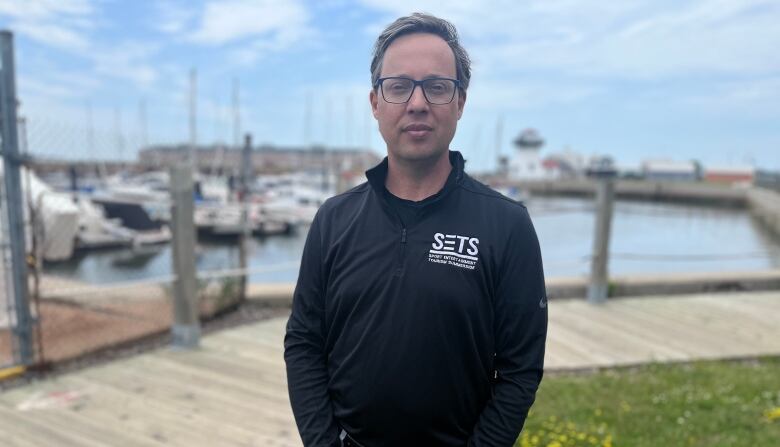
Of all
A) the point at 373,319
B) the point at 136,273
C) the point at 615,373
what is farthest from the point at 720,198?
the point at 373,319

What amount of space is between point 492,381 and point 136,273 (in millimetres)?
19417

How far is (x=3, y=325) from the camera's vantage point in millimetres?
4855

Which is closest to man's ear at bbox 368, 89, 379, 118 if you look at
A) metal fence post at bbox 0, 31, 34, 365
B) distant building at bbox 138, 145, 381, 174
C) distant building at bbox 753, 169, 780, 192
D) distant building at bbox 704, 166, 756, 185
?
metal fence post at bbox 0, 31, 34, 365

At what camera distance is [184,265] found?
4.88 m

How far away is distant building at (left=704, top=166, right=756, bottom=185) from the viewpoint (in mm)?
82312

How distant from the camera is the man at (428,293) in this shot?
155cm

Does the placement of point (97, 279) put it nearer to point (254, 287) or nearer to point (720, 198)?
point (254, 287)

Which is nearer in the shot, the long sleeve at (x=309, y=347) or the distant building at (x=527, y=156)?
the long sleeve at (x=309, y=347)

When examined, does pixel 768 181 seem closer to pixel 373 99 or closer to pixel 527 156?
pixel 527 156

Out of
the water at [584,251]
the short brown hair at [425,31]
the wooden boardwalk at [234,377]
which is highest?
the short brown hair at [425,31]

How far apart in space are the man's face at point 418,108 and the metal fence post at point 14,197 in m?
3.69

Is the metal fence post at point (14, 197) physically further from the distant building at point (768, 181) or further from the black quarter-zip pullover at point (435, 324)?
the distant building at point (768, 181)

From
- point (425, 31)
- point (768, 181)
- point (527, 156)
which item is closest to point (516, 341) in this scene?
point (425, 31)

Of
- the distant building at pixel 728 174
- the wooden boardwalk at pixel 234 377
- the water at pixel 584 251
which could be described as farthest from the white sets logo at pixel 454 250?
the distant building at pixel 728 174
